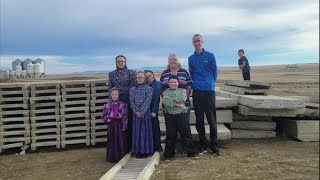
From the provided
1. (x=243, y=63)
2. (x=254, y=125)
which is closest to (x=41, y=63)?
(x=243, y=63)

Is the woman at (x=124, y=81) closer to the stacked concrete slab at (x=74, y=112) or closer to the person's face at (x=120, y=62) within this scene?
the person's face at (x=120, y=62)

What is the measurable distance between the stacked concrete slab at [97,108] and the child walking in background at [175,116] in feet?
7.04

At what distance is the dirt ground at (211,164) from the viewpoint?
6.89 metres

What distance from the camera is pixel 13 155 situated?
31.1 feet

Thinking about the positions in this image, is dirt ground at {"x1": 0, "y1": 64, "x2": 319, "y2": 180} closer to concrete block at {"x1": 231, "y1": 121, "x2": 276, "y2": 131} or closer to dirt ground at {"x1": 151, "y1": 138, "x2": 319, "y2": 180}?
dirt ground at {"x1": 151, "y1": 138, "x2": 319, "y2": 180}

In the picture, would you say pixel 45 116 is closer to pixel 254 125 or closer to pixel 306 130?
pixel 254 125

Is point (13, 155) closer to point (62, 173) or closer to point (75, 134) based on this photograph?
point (75, 134)

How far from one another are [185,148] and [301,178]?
2.39 metres

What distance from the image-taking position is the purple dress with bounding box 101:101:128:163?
8.07 m

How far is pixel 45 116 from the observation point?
9.59m

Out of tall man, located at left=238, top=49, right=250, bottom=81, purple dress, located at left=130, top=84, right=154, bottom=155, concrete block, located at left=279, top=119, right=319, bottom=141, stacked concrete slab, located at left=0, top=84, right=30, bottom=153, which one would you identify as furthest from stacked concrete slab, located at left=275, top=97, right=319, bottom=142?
stacked concrete slab, located at left=0, top=84, right=30, bottom=153

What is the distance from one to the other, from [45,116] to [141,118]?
2733mm

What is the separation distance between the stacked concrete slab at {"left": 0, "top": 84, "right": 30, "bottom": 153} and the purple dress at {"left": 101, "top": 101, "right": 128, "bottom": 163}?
2378 millimetres

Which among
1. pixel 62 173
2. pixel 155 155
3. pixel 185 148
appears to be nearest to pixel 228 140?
pixel 185 148
